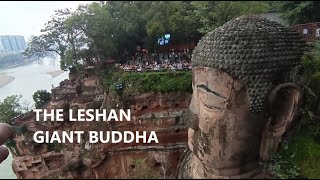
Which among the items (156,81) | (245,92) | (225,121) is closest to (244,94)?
(245,92)

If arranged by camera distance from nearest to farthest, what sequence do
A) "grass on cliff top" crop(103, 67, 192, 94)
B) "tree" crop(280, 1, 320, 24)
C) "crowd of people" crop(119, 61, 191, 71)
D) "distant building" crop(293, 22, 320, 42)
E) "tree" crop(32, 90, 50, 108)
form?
"distant building" crop(293, 22, 320, 42)
"tree" crop(280, 1, 320, 24)
"grass on cliff top" crop(103, 67, 192, 94)
"crowd of people" crop(119, 61, 191, 71)
"tree" crop(32, 90, 50, 108)

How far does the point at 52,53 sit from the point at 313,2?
22099mm

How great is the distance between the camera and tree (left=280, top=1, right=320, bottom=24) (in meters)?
14.0

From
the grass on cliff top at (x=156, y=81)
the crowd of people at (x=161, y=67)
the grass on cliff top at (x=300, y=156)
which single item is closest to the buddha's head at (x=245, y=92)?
the grass on cliff top at (x=300, y=156)

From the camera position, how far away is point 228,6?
1886 centimetres

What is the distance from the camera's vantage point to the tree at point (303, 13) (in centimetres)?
1405

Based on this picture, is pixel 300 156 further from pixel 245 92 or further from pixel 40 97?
pixel 40 97

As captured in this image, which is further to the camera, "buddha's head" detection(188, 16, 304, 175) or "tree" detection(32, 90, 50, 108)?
A: "tree" detection(32, 90, 50, 108)

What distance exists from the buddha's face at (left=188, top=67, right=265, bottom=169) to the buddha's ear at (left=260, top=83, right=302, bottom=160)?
0.15m

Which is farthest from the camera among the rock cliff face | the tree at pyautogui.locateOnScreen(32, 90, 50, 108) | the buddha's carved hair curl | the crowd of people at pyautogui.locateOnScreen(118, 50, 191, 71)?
the tree at pyautogui.locateOnScreen(32, 90, 50, 108)

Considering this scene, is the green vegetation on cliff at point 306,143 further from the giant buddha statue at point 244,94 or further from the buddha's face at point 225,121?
the buddha's face at point 225,121

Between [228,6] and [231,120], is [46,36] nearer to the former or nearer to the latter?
[228,6]

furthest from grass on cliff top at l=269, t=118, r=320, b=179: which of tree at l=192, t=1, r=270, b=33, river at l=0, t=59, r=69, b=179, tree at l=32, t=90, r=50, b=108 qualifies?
river at l=0, t=59, r=69, b=179

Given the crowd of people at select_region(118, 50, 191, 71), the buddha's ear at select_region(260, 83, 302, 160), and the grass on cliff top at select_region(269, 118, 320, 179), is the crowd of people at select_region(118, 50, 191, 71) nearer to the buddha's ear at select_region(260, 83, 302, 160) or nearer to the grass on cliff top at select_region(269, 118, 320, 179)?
the grass on cliff top at select_region(269, 118, 320, 179)
